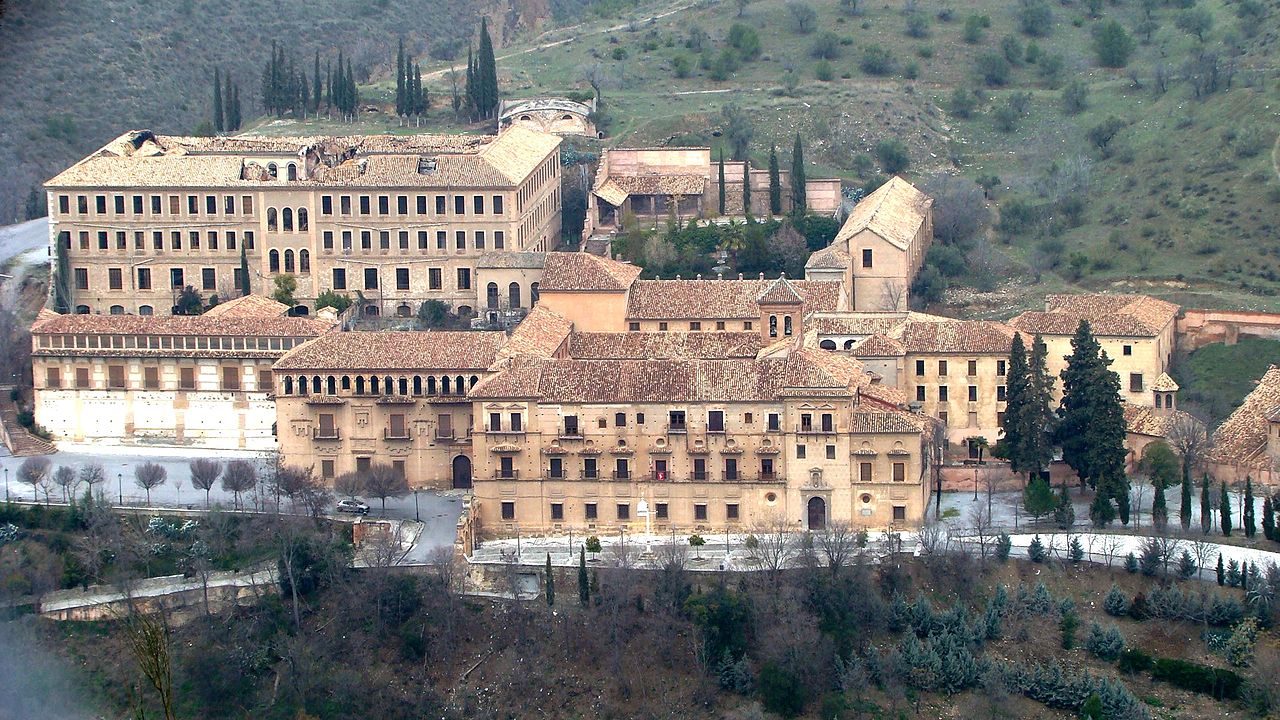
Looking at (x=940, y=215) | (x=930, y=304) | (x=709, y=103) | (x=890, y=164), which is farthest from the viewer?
(x=709, y=103)

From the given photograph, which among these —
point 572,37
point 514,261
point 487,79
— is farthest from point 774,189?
point 572,37

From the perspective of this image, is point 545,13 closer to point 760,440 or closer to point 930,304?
point 930,304

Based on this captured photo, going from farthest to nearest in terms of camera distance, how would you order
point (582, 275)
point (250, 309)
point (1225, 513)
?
point (250, 309), point (582, 275), point (1225, 513)

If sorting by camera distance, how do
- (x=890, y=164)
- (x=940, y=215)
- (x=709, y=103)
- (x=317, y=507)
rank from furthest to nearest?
(x=709, y=103), (x=890, y=164), (x=940, y=215), (x=317, y=507)

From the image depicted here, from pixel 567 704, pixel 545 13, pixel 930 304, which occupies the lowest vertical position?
pixel 567 704

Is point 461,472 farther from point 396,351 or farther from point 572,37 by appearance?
point 572,37

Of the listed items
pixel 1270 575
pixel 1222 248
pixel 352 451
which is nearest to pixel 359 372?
pixel 352 451
